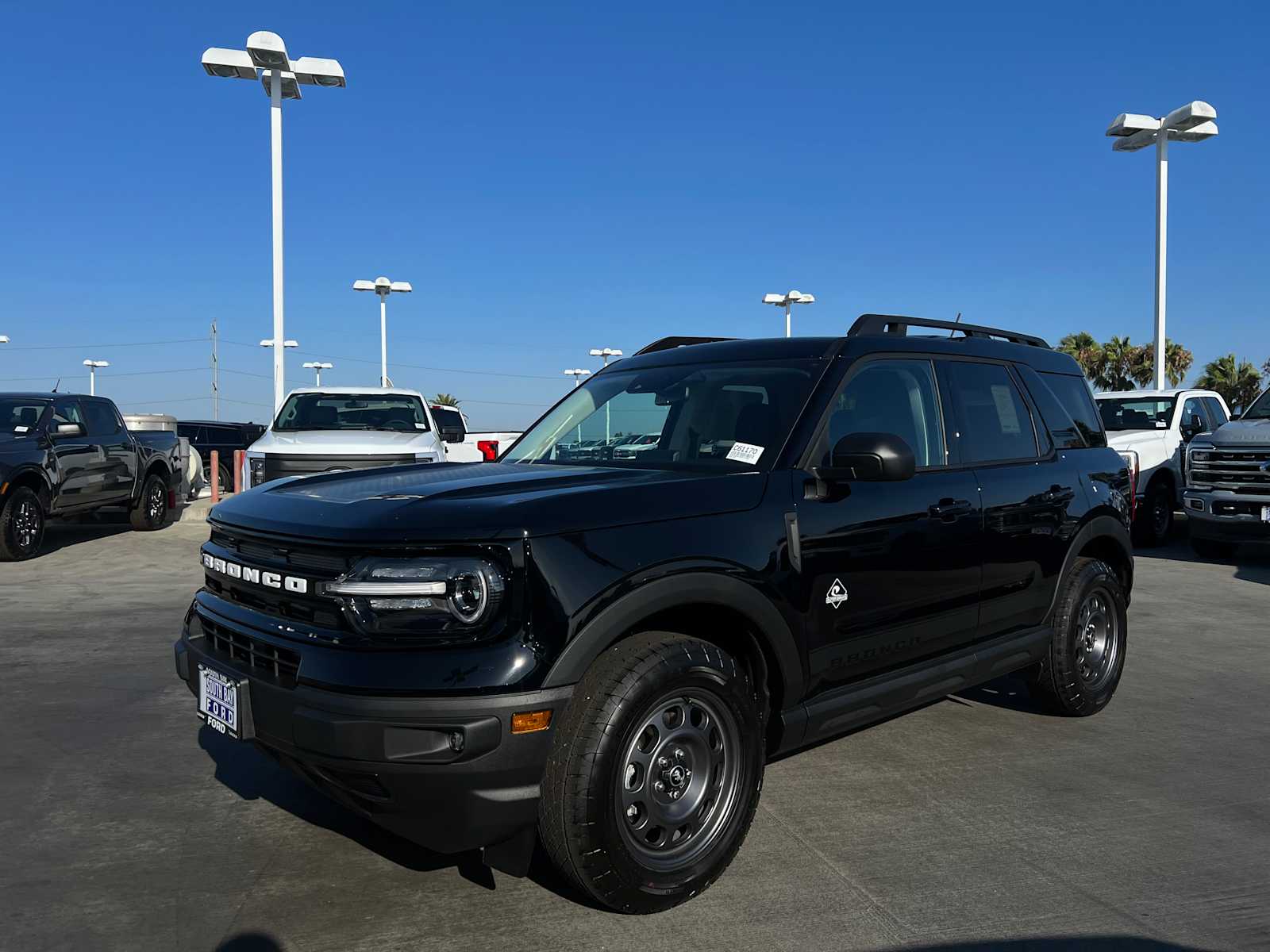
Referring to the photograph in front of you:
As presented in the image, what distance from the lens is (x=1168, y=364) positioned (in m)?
46.0

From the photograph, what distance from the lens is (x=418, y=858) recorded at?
3.59 m

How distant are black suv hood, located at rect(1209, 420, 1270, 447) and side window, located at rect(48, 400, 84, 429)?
43.5ft

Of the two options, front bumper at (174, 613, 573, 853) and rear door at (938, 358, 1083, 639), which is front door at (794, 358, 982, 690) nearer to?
rear door at (938, 358, 1083, 639)

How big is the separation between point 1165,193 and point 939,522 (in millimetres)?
21190

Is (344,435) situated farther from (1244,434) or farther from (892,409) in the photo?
(1244,434)

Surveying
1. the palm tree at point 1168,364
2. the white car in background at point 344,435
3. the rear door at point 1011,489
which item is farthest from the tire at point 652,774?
the palm tree at point 1168,364

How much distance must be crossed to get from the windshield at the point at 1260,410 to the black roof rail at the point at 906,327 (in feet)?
25.9

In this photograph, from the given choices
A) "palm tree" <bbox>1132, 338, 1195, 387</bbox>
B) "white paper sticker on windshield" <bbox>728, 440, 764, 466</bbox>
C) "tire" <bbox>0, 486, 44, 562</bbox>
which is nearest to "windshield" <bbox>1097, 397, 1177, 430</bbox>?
"white paper sticker on windshield" <bbox>728, 440, 764, 466</bbox>

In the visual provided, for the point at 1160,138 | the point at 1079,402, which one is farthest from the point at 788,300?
the point at 1079,402

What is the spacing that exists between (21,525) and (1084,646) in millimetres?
10980

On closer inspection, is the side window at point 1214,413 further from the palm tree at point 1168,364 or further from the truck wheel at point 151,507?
the palm tree at point 1168,364

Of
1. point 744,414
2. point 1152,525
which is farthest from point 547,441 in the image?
point 1152,525

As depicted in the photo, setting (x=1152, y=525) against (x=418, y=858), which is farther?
(x=1152, y=525)

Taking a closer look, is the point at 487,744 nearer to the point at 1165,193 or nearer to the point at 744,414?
the point at 744,414
